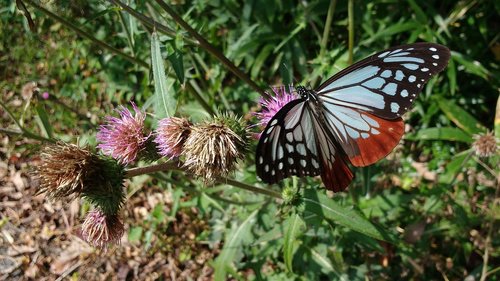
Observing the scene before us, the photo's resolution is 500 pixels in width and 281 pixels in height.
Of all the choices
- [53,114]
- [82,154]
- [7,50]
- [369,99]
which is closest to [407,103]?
[369,99]

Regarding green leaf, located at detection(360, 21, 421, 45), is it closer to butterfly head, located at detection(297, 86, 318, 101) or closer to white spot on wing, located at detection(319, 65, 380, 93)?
white spot on wing, located at detection(319, 65, 380, 93)

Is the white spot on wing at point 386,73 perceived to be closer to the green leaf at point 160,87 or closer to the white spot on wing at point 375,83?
the white spot on wing at point 375,83

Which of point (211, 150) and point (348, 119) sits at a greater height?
point (348, 119)

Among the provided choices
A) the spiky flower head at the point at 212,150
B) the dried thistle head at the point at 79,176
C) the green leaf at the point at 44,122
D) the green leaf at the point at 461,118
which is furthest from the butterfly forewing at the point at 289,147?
the green leaf at the point at 461,118

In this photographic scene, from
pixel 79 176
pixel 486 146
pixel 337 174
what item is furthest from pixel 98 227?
pixel 486 146

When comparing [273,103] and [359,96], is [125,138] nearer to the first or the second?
[273,103]

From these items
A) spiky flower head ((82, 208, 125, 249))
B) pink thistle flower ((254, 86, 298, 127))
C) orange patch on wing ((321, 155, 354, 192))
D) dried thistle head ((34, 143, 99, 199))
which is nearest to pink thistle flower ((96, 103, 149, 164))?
dried thistle head ((34, 143, 99, 199))

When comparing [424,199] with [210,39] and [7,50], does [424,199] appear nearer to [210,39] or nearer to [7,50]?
[210,39]
